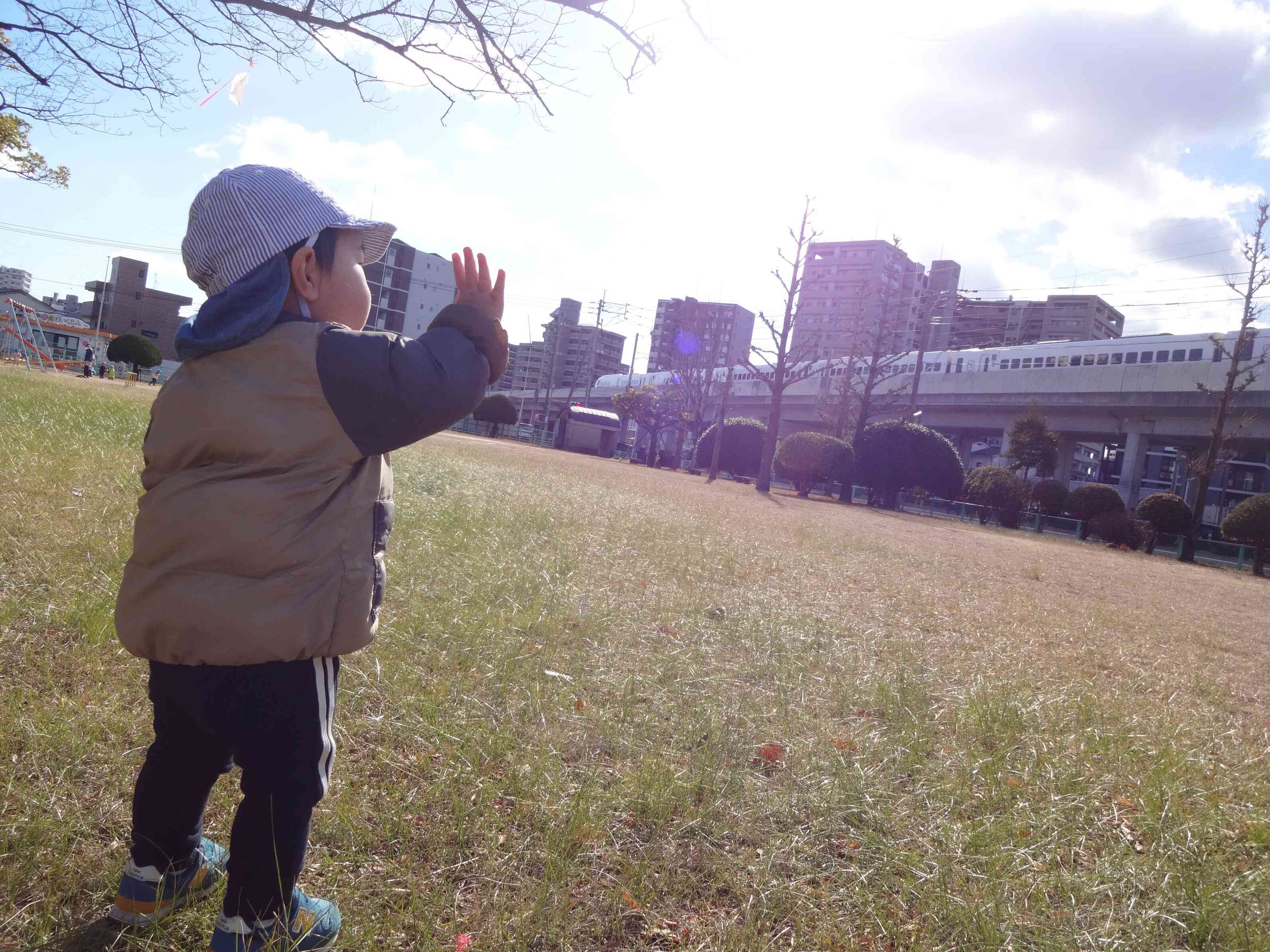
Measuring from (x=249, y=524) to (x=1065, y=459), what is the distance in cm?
4620

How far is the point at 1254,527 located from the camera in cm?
2038

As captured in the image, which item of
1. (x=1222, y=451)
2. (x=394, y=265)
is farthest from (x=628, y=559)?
(x=394, y=265)

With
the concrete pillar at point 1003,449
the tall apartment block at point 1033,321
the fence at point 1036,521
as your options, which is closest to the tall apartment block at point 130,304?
the fence at point 1036,521

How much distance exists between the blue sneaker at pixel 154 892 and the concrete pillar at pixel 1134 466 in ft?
135

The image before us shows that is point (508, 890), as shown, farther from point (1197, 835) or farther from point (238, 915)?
point (1197, 835)

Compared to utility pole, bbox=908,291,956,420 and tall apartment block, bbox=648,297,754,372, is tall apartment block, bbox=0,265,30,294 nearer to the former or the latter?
tall apartment block, bbox=648,297,754,372

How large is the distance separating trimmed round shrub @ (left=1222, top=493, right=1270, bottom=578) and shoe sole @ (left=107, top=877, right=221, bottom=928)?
2391 cm

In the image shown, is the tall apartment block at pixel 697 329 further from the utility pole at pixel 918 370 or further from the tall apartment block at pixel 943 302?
the tall apartment block at pixel 943 302

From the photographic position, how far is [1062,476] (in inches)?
1634

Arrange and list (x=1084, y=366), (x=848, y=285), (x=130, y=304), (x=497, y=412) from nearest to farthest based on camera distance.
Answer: (x=1084, y=366)
(x=497, y=412)
(x=130, y=304)
(x=848, y=285)

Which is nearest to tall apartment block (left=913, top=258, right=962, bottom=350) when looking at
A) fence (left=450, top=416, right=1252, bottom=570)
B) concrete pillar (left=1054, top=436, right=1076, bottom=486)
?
concrete pillar (left=1054, top=436, right=1076, bottom=486)

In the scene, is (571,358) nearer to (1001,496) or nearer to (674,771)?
(1001,496)

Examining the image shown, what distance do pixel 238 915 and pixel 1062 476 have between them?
1802 inches

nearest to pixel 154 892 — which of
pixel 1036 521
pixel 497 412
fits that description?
pixel 1036 521
